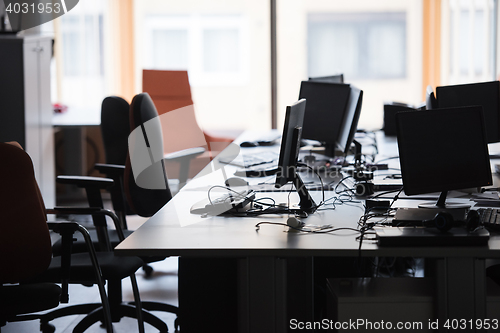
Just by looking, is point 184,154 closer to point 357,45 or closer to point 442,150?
point 442,150

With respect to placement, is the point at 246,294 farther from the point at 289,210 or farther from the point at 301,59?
the point at 301,59

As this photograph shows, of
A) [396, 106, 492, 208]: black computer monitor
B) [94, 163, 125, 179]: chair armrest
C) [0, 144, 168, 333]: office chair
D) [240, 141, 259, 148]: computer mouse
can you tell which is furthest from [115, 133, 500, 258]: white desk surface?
[240, 141, 259, 148]: computer mouse

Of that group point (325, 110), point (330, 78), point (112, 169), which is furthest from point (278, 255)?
point (330, 78)

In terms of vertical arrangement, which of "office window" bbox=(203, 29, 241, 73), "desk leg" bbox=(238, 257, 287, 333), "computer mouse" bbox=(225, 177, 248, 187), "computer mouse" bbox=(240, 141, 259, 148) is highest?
"office window" bbox=(203, 29, 241, 73)

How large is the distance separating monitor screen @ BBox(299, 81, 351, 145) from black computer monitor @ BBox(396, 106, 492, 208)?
3.88 ft

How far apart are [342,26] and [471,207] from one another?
5.21 m

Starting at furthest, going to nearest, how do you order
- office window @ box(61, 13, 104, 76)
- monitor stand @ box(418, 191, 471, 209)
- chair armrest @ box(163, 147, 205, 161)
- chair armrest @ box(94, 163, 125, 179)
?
office window @ box(61, 13, 104, 76) < chair armrest @ box(163, 147, 205, 161) < chair armrest @ box(94, 163, 125, 179) < monitor stand @ box(418, 191, 471, 209)

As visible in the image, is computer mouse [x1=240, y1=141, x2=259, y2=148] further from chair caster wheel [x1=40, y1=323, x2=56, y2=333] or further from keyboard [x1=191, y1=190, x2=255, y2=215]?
chair caster wheel [x1=40, y1=323, x2=56, y2=333]

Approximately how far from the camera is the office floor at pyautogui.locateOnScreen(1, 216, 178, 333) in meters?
2.77

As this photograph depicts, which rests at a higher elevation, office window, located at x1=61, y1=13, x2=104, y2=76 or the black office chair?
office window, located at x1=61, y1=13, x2=104, y2=76

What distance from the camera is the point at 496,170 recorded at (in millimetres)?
2943

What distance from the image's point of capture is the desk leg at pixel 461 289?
67.2 inches

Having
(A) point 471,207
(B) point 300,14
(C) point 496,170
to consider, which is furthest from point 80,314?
(B) point 300,14

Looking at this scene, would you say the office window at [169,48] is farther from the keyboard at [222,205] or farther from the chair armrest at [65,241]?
the chair armrest at [65,241]
